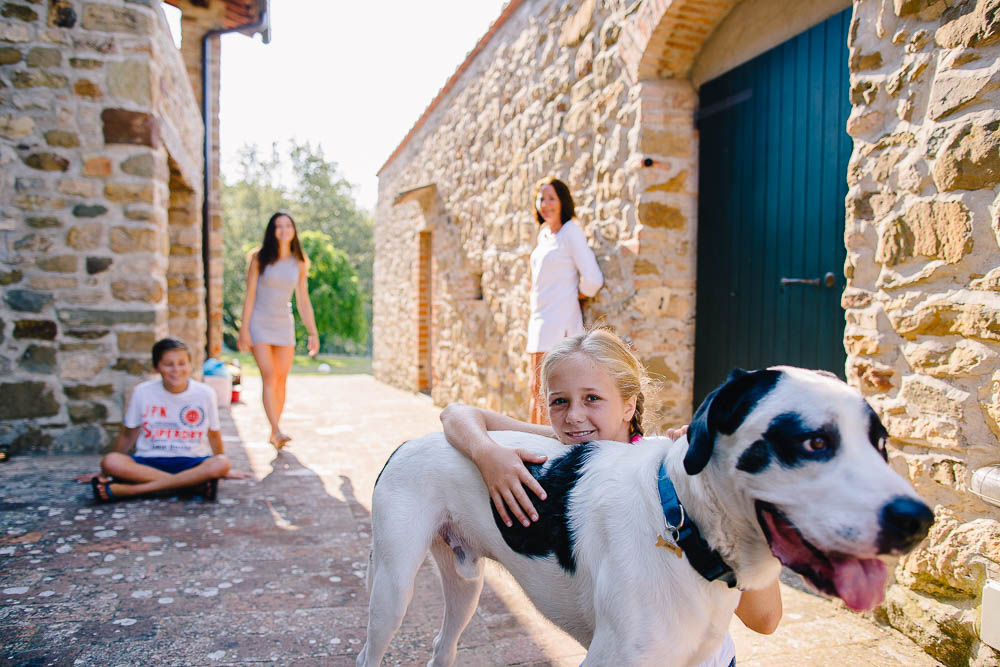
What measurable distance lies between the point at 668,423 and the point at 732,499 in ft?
10.5

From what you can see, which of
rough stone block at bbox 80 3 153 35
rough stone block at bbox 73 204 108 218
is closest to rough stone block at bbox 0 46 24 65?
rough stone block at bbox 80 3 153 35

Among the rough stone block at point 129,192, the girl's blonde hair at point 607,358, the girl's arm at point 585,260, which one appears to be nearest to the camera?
the girl's blonde hair at point 607,358

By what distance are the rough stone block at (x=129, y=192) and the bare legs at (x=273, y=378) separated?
4.70ft

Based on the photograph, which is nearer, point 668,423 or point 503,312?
point 668,423

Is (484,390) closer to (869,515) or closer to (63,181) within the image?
(63,181)

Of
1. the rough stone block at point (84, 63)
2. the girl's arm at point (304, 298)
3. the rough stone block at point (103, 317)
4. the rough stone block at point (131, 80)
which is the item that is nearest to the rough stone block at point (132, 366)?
the rough stone block at point (103, 317)

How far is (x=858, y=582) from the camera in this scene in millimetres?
1033

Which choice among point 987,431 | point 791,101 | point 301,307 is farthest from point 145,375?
point 987,431

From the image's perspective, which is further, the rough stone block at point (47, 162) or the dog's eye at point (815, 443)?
the rough stone block at point (47, 162)

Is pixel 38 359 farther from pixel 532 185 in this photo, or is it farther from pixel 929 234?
pixel 929 234

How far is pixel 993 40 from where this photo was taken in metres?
2.05

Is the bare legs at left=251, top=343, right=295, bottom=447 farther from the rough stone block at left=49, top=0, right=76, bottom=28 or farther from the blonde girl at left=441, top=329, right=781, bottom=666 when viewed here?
the blonde girl at left=441, top=329, right=781, bottom=666

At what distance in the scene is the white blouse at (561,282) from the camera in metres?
4.40

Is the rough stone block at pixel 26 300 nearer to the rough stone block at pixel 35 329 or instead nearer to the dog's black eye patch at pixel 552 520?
the rough stone block at pixel 35 329
